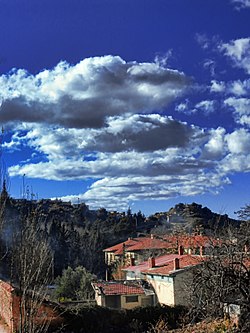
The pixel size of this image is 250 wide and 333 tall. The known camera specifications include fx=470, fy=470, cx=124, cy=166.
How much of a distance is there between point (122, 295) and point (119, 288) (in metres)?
0.66

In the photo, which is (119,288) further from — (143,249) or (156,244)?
(156,244)

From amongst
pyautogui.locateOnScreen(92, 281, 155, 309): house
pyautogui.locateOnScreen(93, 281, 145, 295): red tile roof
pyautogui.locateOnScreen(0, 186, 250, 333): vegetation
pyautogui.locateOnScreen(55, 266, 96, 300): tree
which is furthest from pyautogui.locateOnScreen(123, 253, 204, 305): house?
pyautogui.locateOnScreen(0, 186, 250, 333): vegetation

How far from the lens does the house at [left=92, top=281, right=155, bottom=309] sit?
3619cm

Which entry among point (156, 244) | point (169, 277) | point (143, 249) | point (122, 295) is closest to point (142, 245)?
point (143, 249)

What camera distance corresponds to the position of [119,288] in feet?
121

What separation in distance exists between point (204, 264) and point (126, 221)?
7759 centimetres

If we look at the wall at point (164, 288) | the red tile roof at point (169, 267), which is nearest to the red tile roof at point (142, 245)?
the red tile roof at point (169, 267)

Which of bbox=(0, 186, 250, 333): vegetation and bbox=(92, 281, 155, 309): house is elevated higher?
bbox=(0, 186, 250, 333): vegetation

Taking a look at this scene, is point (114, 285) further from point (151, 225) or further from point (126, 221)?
point (151, 225)

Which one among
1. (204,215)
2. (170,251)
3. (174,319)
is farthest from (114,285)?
(204,215)

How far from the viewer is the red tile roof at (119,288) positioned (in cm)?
3634

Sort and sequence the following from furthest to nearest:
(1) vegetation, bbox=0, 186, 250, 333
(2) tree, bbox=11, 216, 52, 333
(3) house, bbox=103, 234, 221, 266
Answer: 1. (3) house, bbox=103, 234, 221, 266
2. (1) vegetation, bbox=0, 186, 250, 333
3. (2) tree, bbox=11, 216, 52, 333

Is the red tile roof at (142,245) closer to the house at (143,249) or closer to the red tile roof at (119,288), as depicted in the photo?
the house at (143,249)

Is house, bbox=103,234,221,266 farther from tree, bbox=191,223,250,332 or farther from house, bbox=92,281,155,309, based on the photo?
tree, bbox=191,223,250,332
